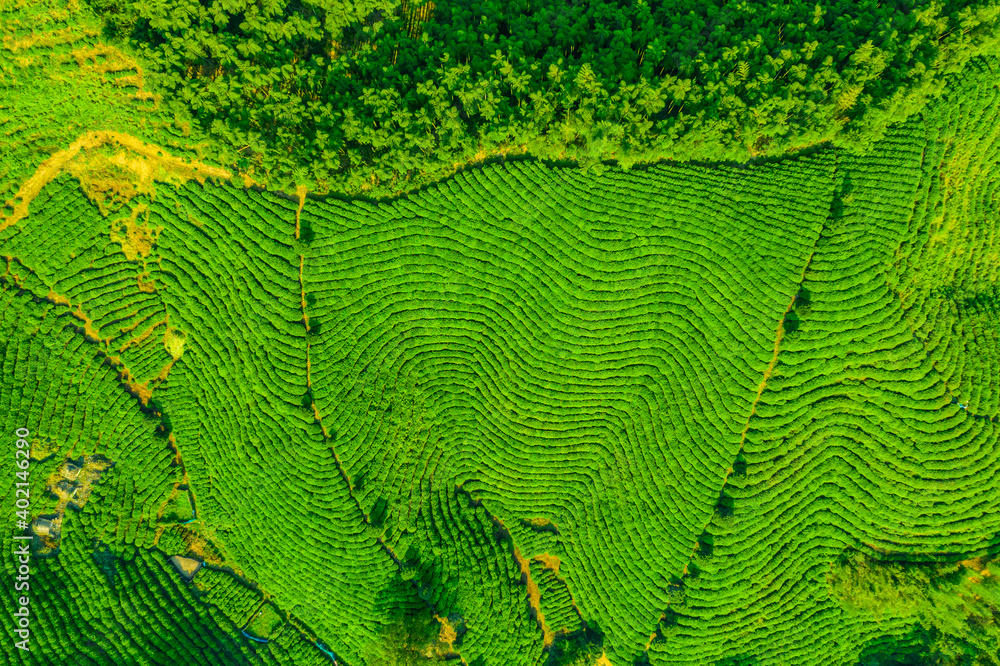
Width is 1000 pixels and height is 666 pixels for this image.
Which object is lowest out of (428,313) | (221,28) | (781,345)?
(428,313)

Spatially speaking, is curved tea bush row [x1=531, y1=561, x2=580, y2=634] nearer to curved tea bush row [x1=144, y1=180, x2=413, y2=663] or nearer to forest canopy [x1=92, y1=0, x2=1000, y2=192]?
curved tea bush row [x1=144, y1=180, x2=413, y2=663]

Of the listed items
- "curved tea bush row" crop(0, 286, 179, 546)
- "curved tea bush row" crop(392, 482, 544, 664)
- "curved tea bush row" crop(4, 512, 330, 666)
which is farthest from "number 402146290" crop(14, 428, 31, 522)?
"curved tea bush row" crop(392, 482, 544, 664)

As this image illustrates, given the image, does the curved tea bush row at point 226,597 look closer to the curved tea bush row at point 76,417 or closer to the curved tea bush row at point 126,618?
the curved tea bush row at point 126,618

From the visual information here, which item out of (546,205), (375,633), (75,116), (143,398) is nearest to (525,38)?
(546,205)

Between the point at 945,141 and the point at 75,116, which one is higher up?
the point at 945,141

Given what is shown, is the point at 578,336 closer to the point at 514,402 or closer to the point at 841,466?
the point at 514,402

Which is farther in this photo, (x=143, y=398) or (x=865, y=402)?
(x=143, y=398)

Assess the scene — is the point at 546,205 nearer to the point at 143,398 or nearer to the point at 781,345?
the point at 781,345
